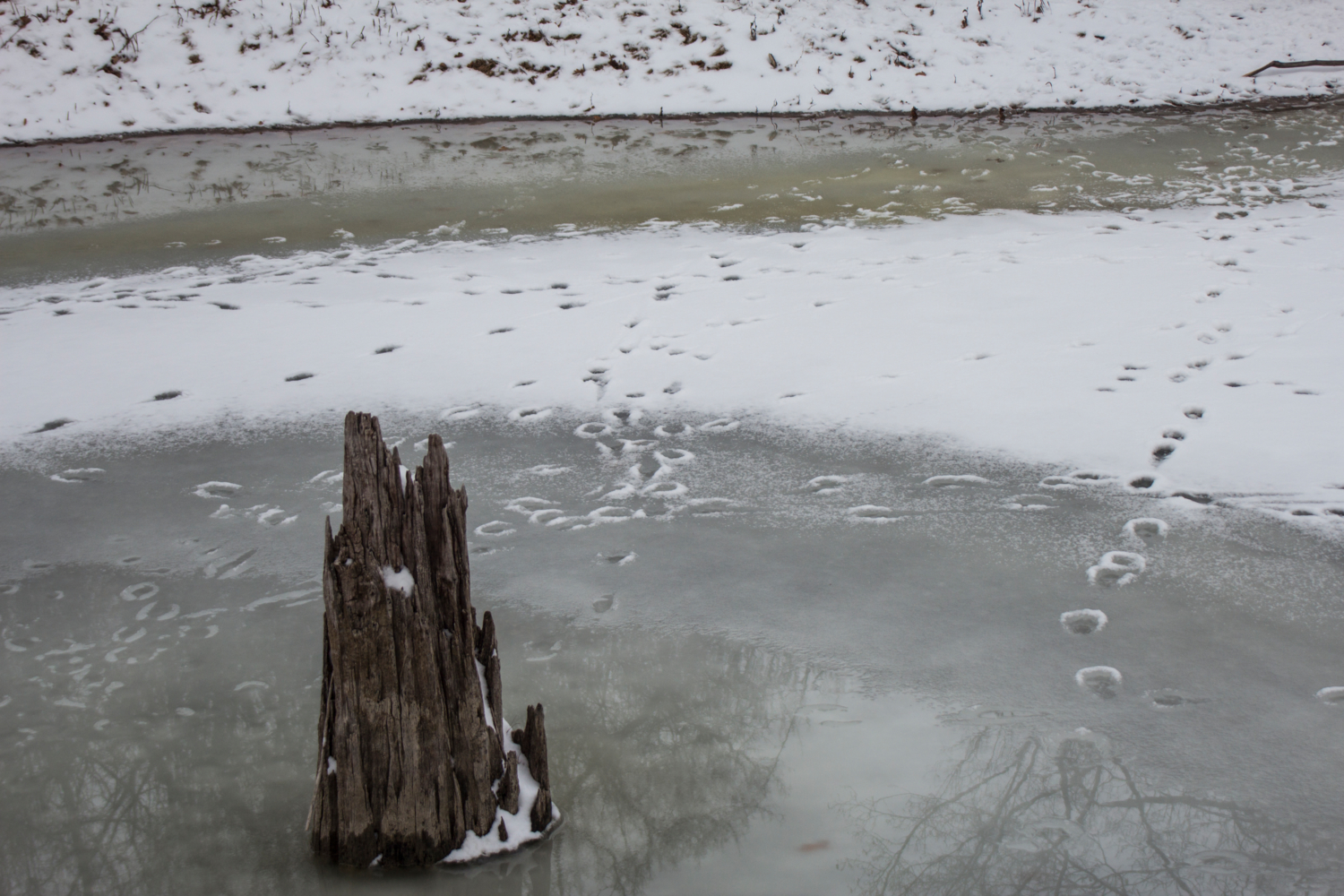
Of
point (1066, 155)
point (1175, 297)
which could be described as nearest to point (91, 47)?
point (1066, 155)

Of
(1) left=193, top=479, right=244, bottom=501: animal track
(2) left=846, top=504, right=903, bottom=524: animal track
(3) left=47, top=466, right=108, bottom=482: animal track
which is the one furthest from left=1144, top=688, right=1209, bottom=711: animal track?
(3) left=47, top=466, right=108, bottom=482: animal track

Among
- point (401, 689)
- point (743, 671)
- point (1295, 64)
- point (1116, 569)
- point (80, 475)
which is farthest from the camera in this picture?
point (1295, 64)

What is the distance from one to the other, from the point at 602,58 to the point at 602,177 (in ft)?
16.2

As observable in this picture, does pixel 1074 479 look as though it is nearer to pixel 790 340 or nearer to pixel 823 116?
pixel 790 340

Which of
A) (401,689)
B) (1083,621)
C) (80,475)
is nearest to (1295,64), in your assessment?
(1083,621)

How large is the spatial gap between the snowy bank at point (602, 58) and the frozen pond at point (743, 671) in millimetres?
9371

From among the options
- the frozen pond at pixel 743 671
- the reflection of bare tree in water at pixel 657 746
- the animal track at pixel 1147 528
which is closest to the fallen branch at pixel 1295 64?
the frozen pond at pixel 743 671

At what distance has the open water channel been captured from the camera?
2324 millimetres

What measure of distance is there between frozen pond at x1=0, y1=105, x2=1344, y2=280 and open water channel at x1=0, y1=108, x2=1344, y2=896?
364 centimetres

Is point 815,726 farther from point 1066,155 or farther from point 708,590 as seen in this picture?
point 1066,155

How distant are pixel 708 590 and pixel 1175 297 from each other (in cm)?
397

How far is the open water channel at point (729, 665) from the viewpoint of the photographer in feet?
7.63

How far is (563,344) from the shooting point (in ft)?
18.2

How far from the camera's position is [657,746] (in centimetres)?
267
